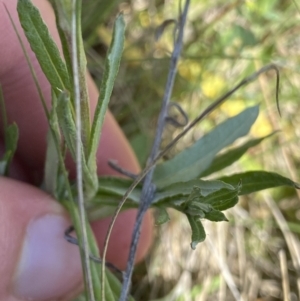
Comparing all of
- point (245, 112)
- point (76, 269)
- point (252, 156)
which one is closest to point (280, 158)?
point (252, 156)

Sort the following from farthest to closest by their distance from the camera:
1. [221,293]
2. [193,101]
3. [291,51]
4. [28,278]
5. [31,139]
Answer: [291,51] < [193,101] < [221,293] < [31,139] < [28,278]

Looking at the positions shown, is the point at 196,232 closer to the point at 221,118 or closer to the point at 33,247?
the point at 33,247

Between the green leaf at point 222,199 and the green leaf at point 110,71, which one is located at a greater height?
the green leaf at point 110,71

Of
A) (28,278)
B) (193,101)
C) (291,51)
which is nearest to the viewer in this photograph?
(28,278)

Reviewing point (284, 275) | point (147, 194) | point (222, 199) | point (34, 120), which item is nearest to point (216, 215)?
point (222, 199)

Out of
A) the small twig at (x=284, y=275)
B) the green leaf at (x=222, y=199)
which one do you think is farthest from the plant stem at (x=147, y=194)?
the small twig at (x=284, y=275)

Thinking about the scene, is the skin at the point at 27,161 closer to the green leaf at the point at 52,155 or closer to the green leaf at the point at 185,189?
the green leaf at the point at 52,155

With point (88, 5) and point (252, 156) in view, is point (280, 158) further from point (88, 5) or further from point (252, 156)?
point (88, 5)
